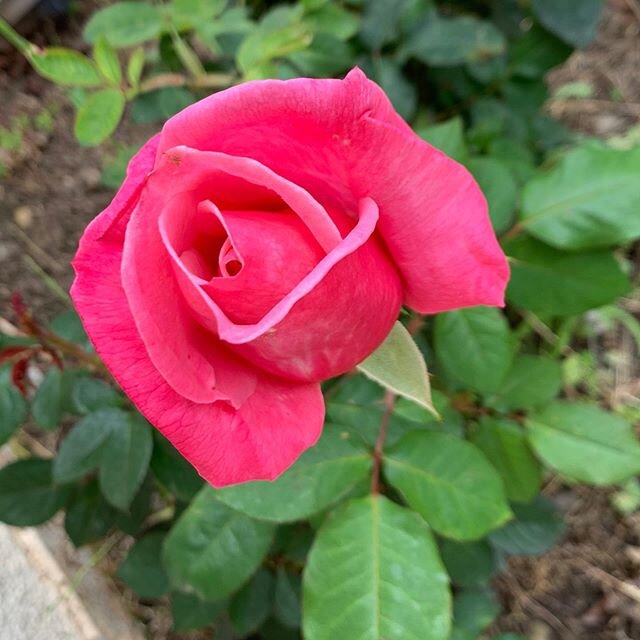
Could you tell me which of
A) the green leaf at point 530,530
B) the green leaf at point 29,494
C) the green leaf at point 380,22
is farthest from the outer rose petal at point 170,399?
the green leaf at point 380,22

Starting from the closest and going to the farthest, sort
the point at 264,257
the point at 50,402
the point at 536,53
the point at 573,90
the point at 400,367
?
1. the point at 264,257
2. the point at 400,367
3. the point at 50,402
4. the point at 536,53
5. the point at 573,90

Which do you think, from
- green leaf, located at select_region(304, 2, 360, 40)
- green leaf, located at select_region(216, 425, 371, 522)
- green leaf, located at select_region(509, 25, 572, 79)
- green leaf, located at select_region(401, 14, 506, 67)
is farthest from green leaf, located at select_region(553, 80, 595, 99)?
green leaf, located at select_region(216, 425, 371, 522)

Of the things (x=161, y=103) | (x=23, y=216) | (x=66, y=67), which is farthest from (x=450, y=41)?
(x=23, y=216)

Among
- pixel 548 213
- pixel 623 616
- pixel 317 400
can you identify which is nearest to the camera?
pixel 317 400

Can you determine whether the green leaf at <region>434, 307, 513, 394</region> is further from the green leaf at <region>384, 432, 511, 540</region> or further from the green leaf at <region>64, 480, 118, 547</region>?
the green leaf at <region>64, 480, 118, 547</region>

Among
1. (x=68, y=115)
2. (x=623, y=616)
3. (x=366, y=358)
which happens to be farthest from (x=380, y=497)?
(x=68, y=115)

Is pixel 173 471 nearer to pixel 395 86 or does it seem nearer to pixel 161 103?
pixel 161 103

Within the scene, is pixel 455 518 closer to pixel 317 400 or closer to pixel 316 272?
pixel 317 400
